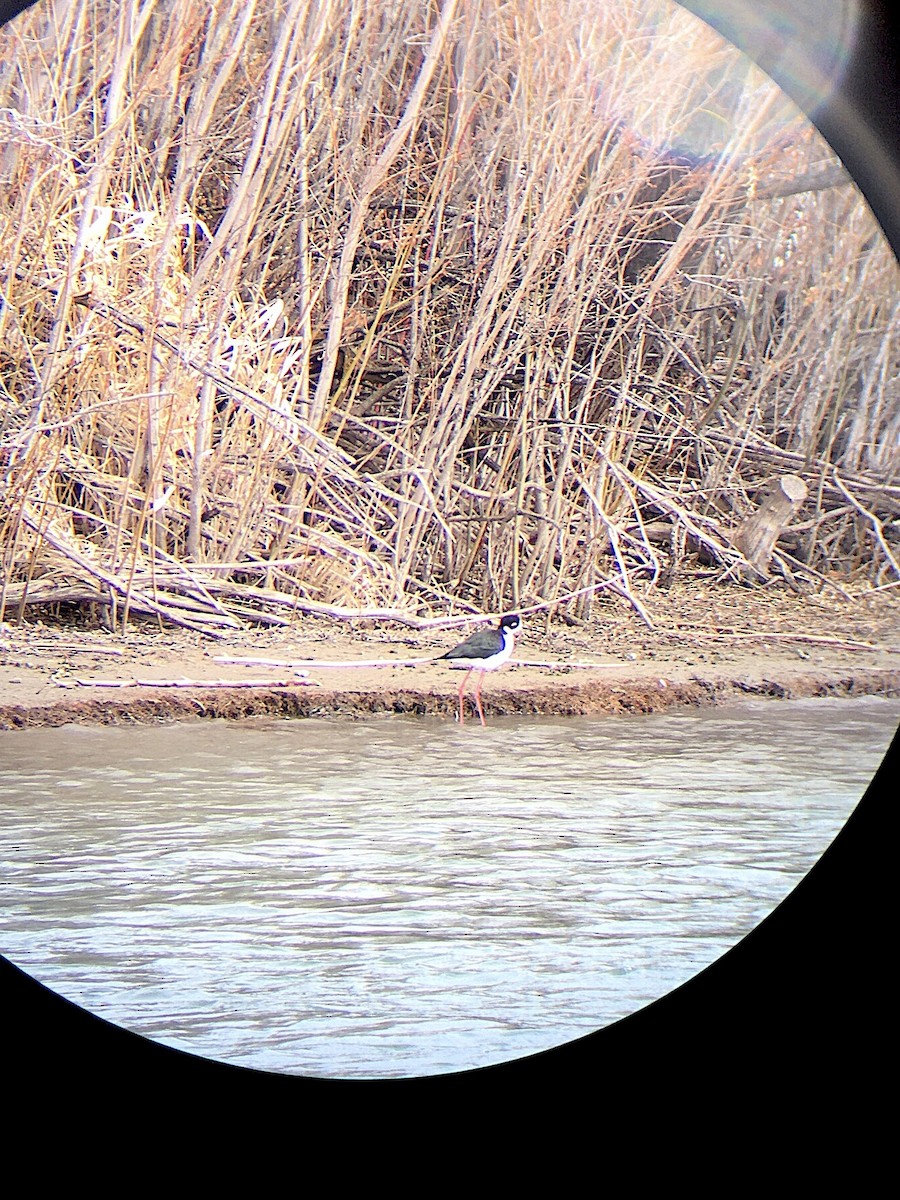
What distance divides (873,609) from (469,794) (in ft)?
10.7

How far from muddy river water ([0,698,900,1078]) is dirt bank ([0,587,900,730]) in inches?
4.0

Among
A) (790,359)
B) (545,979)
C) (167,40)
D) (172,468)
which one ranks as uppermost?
(167,40)

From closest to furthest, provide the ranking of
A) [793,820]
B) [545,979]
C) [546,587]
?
[545,979], [793,820], [546,587]

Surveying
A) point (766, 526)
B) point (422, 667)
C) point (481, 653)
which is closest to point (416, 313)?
point (766, 526)

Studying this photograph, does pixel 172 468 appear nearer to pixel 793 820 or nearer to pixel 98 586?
pixel 98 586

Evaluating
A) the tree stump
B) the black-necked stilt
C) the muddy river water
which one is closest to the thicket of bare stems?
the tree stump

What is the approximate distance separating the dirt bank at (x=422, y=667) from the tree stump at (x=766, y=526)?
1.42 ft

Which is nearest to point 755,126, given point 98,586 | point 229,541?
point 229,541

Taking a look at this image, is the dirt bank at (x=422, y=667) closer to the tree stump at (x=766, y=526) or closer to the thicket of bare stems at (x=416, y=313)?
the thicket of bare stems at (x=416, y=313)

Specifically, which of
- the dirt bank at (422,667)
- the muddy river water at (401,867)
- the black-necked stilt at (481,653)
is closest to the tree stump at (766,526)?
the dirt bank at (422,667)

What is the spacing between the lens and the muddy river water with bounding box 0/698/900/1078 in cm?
260

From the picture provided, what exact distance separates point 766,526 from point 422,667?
2494 millimetres

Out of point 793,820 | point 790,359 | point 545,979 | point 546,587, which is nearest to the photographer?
point 545,979

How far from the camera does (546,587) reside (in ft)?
20.4
